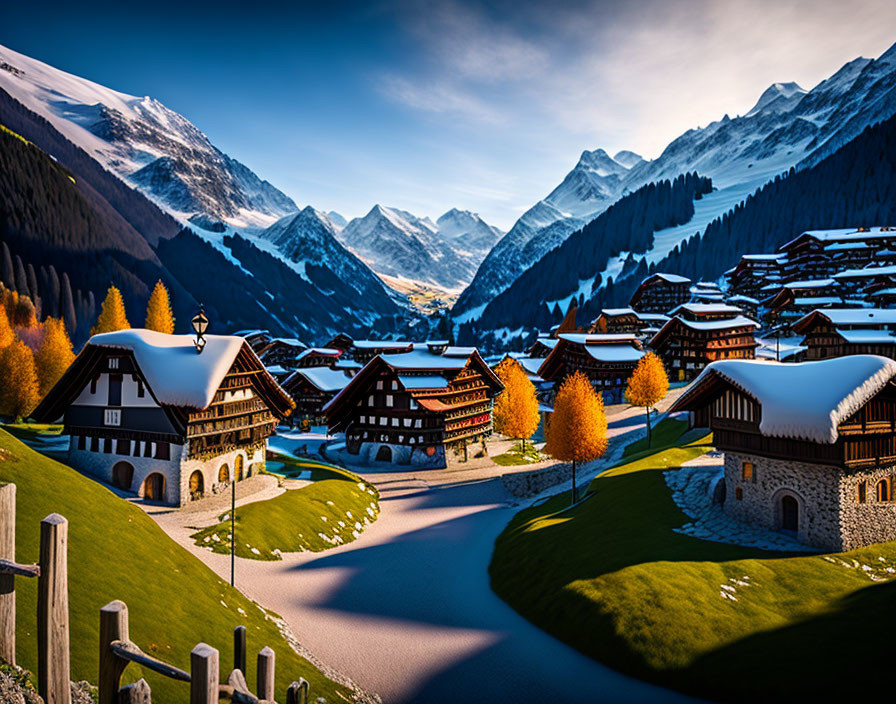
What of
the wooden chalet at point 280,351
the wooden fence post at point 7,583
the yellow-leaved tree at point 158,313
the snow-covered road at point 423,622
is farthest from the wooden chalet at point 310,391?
the wooden fence post at point 7,583

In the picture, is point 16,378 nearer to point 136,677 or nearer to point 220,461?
point 220,461

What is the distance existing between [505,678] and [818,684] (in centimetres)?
1065

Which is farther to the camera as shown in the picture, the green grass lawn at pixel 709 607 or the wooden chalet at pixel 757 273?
the wooden chalet at pixel 757 273

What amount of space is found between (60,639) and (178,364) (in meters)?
33.3

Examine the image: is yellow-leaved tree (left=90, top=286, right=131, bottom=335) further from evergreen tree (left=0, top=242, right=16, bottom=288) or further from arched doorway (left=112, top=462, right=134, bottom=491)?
evergreen tree (left=0, top=242, right=16, bottom=288)

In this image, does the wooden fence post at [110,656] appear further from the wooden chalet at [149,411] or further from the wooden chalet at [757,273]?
the wooden chalet at [757,273]

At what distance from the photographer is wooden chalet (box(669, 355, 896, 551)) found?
25.5 m

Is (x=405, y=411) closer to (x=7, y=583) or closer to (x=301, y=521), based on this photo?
(x=301, y=521)

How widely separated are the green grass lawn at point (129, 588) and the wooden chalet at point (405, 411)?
3627 centimetres

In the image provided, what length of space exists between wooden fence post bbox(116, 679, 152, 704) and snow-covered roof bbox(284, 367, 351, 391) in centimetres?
7807

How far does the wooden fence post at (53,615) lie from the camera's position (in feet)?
23.1

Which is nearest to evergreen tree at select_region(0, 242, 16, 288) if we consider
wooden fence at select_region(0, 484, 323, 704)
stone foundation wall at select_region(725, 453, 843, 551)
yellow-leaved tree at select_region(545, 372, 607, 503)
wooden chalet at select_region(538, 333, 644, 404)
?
wooden chalet at select_region(538, 333, 644, 404)

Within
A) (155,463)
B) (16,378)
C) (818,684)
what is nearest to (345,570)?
(155,463)

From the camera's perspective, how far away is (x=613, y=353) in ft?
274
